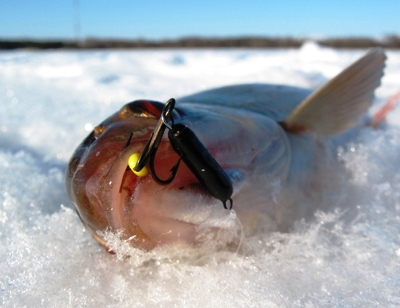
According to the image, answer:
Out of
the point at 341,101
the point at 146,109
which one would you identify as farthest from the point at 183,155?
the point at 341,101

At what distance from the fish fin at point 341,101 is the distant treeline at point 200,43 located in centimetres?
1299

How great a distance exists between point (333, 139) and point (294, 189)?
45 centimetres

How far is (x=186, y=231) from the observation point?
0.86 metres

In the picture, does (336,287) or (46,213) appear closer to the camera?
(336,287)

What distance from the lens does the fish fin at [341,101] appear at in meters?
1.41

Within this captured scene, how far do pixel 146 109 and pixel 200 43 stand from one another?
53.0 ft

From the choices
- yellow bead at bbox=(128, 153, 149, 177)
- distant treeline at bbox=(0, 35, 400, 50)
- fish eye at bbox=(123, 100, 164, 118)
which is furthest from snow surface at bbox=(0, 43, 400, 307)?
distant treeline at bbox=(0, 35, 400, 50)

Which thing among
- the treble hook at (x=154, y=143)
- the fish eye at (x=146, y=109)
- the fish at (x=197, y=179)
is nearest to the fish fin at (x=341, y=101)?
the fish at (x=197, y=179)

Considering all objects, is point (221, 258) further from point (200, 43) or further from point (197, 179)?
point (200, 43)

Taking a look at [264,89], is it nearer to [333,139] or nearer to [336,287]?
[333,139]

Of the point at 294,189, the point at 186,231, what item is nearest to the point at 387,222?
the point at 294,189

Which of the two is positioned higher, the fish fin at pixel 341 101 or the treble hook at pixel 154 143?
the treble hook at pixel 154 143

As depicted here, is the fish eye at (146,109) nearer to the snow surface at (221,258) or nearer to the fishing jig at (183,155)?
the fishing jig at (183,155)

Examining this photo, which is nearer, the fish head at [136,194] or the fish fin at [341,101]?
the fish head at [136,194]
